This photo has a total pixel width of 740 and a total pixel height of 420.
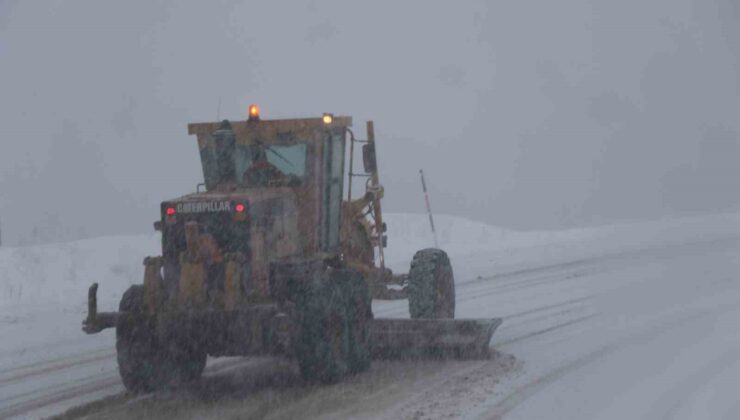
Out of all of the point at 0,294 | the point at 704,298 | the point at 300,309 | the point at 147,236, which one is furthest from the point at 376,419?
the point at 147,236

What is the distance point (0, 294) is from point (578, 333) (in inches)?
421

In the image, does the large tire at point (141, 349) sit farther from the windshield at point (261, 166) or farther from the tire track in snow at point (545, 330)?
the tire track in snow at point (545, 330)

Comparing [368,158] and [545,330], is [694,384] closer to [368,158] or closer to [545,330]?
[545,330]

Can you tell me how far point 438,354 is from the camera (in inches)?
450

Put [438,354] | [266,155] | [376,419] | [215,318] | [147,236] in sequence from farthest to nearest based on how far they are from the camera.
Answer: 1. [147,236]
2. [438,354]
3. [266,155]
4. [215,318]
5. [376,419]

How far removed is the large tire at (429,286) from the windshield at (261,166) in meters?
2.73

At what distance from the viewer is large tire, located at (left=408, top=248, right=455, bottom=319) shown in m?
12.7

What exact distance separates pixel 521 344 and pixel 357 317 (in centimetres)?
212

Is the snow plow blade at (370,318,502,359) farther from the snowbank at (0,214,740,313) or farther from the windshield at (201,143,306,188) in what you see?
the snowbank at (0,214,740,313)

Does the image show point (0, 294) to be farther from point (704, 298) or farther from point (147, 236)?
point (704, 298)

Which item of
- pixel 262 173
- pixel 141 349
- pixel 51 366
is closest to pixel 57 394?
pixel 141 349

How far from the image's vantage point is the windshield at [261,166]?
34.9 feet

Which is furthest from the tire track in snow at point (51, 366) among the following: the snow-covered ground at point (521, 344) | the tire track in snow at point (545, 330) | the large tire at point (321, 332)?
the tire track in snow at point (545, 330)

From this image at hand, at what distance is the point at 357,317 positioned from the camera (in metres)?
10.8
